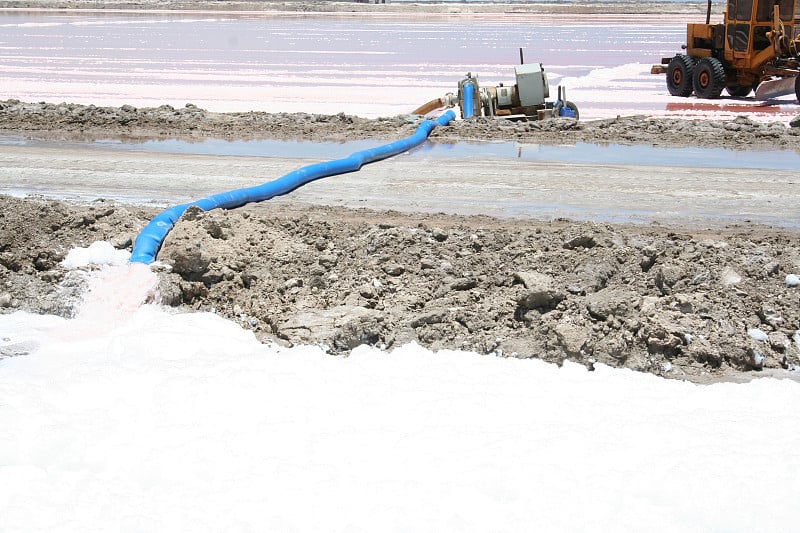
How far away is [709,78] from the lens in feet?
64.9

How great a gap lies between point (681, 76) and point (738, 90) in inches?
51.4

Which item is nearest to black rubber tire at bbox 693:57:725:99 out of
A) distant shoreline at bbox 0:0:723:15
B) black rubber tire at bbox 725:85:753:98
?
black rubber tire at bbox 725:85:753:98

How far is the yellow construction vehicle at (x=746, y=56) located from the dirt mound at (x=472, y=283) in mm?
11481

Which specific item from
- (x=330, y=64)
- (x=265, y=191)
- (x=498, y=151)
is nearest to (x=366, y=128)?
(x=498, y=151)

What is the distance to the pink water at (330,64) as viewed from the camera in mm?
19219

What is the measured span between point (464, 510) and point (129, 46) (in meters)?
33.1

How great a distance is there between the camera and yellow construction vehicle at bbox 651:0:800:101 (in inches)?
733

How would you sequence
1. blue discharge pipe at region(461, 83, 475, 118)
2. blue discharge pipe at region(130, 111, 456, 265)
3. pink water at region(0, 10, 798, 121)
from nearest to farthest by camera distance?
1. blue discharge pipe at region(130, 111, 456, 265)
2. blue discharge pipe at region(461, 83, 475, 118)
3. pink water at region(0, 10, 798, 121)

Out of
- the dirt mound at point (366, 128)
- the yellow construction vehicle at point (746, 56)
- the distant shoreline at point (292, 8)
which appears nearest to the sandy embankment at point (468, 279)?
the dirt mound at point (366, 128)

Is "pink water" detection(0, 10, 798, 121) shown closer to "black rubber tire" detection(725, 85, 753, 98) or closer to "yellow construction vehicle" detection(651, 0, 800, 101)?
"yellow construction vehicle" detection(651, 0, 800, 101)

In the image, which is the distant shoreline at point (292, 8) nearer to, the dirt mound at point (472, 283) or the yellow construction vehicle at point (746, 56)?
the yellow construction vehicle at point (746, 56)

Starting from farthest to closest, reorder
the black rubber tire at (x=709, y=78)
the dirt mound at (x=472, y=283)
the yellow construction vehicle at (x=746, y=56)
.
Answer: the black rubber tire at (x=709, y=78)
the yellow construction vehicle at (x=746, y=56)
the dirt mound at (x=472, y=283)

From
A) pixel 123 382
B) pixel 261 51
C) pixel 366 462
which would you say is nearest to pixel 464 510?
pixel 366 462

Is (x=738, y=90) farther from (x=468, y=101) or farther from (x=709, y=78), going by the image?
(x=468, y=101)
